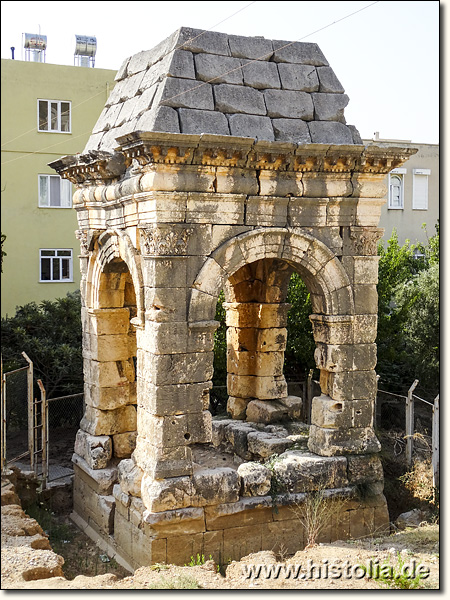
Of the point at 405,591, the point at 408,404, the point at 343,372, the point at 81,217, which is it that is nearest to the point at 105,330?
the point at 81,217

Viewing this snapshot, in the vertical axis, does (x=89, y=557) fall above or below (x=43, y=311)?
below

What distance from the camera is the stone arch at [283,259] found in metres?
9.12

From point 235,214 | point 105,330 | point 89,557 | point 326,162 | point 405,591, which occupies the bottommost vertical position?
point 89,557

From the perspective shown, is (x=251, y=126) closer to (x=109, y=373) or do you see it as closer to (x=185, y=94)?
(x=185, y=94)

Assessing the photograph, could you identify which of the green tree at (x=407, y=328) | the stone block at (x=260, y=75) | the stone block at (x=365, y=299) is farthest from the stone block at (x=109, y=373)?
the green tree at (x=407, y=328)

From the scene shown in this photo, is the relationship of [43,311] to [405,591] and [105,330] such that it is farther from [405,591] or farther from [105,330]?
[405,591]

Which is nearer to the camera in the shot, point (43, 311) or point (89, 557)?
point (89, 557)

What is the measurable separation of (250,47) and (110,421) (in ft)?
18.8

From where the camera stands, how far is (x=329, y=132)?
968cm

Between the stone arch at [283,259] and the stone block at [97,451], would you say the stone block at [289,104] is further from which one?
the stone block at [97,451]

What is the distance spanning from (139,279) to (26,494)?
439 centimetres

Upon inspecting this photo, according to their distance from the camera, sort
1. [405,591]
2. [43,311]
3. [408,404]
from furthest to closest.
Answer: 1. [43,311]
2. [408,404]
3. [405,591]

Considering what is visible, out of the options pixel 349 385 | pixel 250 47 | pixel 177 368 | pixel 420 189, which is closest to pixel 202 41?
pixel 250 47

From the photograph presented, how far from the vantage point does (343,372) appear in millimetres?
9805
